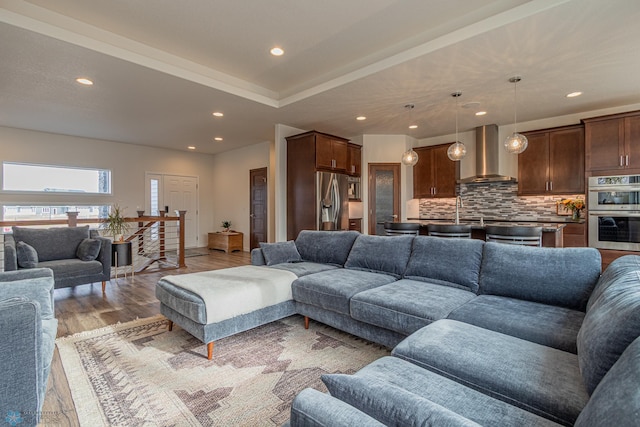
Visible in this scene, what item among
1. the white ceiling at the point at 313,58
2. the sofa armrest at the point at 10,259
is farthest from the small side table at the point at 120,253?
the white ceiling at the point at 313,58

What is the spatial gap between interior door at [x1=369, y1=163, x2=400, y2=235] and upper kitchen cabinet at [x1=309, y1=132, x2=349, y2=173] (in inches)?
34.7

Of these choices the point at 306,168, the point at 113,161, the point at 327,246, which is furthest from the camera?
the point at 113,161

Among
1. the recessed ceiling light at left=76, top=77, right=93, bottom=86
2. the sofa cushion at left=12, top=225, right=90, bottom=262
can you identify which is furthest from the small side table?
the recessed ceiling light at left=76, top=77, right=93, bottom=86

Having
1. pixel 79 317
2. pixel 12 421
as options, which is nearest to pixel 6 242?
pixel 79 317

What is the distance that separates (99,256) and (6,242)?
91 centimetres

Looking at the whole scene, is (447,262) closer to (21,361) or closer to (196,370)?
(196,370)

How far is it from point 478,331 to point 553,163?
16.2 feet

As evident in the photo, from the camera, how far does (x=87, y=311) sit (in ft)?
10.9

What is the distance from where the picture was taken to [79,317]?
10.2ft

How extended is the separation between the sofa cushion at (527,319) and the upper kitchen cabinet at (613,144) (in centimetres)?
391

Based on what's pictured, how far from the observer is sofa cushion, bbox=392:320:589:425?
1094 mm

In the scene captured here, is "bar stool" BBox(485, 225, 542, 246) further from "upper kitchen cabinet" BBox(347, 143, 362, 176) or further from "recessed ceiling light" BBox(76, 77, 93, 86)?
"recessed ceiling light" BBox(76, 77, 93, 86)

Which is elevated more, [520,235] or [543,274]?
[520,235]

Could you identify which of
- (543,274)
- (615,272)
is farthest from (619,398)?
(543,274)
